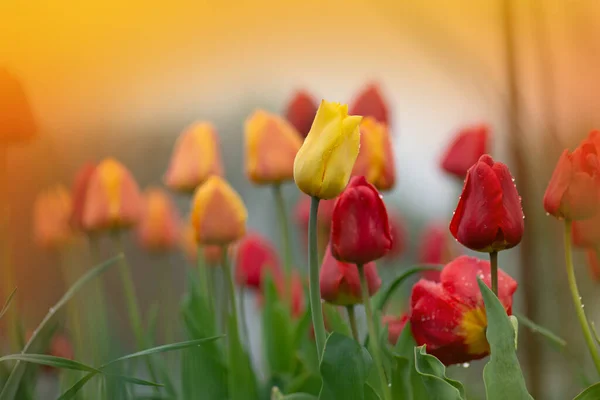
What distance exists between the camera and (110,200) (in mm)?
832

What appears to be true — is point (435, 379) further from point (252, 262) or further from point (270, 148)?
point (252, 262)

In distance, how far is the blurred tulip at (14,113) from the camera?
643mm

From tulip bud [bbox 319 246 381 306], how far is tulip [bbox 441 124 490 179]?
234 mm

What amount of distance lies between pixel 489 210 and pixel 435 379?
94mm

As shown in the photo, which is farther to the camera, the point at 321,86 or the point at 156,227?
the point at 321,86

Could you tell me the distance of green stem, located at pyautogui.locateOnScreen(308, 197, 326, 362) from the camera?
408 mm

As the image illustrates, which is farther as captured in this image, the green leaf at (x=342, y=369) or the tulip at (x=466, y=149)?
the tulip at (x=466, y=149)

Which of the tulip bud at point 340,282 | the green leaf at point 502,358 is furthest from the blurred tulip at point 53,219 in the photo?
the green leaf at point 502,358

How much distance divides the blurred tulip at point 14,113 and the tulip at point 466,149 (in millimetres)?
381

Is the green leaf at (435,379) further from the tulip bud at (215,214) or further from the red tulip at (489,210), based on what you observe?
the tulip bud at (215,214)

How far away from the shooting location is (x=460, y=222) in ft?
1.38

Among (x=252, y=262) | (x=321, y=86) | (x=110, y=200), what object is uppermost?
(x=321, y=86)

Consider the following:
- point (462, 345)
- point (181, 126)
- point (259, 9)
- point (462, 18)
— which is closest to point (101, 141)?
point (181, 126)

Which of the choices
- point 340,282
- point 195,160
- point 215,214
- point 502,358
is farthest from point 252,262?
point 502,358
